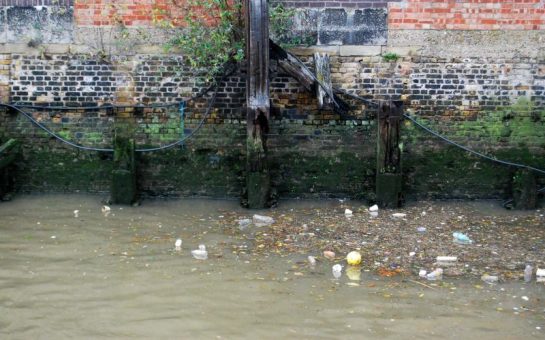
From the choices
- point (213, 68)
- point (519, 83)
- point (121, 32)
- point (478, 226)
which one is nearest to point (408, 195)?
point (478, 226)

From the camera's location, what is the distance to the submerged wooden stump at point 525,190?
28.3 feet

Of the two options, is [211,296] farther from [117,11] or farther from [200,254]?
[117,11]

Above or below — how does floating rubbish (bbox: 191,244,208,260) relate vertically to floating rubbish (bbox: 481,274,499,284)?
above

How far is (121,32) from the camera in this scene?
8805 millimetres

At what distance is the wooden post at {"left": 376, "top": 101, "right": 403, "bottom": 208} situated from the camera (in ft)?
28.0

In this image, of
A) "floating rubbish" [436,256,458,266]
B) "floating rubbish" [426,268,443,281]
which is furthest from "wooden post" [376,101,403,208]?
"floating rubbish" [426,268,443,281]

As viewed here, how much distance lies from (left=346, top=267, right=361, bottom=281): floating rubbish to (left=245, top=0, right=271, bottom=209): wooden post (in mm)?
2349

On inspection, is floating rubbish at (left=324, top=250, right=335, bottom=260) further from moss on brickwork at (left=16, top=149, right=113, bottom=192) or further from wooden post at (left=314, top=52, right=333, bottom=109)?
moss on brickwork at (left=16, top=149, right=113, bottom=192)

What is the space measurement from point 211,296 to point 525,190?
195 inches

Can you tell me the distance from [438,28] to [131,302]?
18.4ft

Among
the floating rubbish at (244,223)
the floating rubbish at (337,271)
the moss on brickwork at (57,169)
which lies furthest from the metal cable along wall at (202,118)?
the floating rubbish at (337,271)

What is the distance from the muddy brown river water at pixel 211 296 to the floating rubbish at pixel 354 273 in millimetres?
53

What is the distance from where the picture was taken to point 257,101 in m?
8.37

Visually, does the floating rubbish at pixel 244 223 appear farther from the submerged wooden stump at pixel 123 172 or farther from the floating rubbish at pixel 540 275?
the floating rubbish at pixel 540 275
